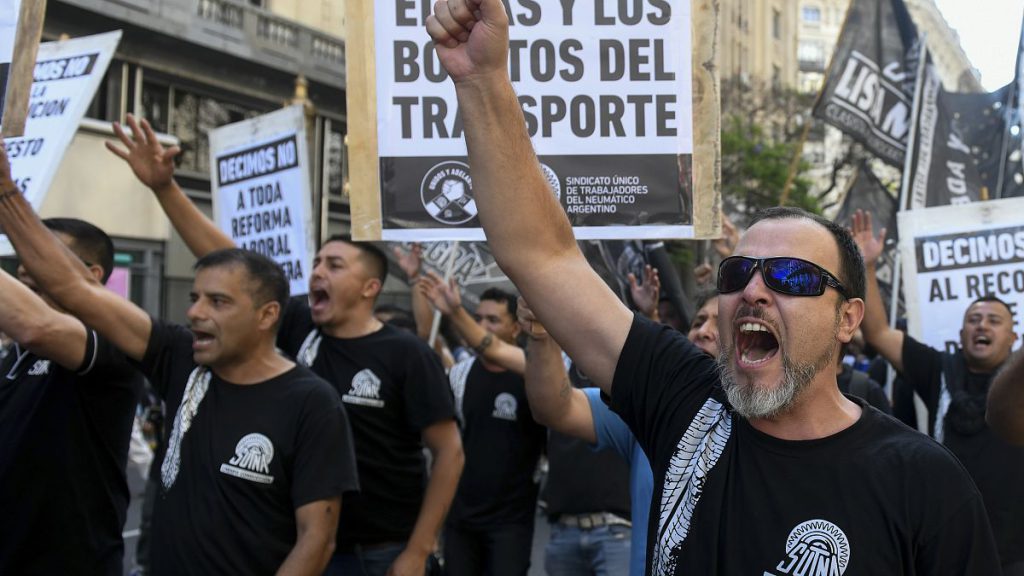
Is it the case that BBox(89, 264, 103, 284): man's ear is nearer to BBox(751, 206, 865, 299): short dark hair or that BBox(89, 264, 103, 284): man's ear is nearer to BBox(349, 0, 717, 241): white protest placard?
BBox(349, 0, 717, 241): white protest placard

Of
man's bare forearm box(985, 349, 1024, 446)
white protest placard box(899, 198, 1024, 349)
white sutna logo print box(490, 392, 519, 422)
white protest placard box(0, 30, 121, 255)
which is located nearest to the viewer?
man's bare forearm box(985, 349, 1024, 446)

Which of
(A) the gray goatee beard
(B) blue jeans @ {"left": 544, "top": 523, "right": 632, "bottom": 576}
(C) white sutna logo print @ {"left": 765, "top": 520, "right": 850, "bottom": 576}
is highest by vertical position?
(A) the gray goatee beard

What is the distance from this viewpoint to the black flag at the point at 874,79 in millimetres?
8203

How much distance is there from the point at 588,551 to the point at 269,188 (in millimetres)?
2766

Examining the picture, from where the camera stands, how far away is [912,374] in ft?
17.3

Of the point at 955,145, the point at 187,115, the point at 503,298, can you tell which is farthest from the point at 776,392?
the point at 187,115

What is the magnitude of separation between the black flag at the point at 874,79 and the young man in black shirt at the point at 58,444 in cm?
602

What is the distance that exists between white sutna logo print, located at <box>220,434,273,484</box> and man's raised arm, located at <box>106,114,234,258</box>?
1415 millimetres

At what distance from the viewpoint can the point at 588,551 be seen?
5.20 meters

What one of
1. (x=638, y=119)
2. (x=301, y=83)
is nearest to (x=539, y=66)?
(x=638, y=119)

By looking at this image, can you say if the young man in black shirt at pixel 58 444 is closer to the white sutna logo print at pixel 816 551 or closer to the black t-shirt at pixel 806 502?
the black t-shirt at pixel 806 502

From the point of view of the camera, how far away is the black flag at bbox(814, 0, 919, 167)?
26.9 feet

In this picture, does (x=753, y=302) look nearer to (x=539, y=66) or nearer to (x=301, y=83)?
(x=539, y=66)

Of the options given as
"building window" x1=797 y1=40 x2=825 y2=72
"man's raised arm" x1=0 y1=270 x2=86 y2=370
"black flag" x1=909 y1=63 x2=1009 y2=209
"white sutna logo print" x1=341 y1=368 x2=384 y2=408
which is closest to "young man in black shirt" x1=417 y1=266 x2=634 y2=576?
"white sutna logo print" x1=341 y1=368 x2=384 y2=408
